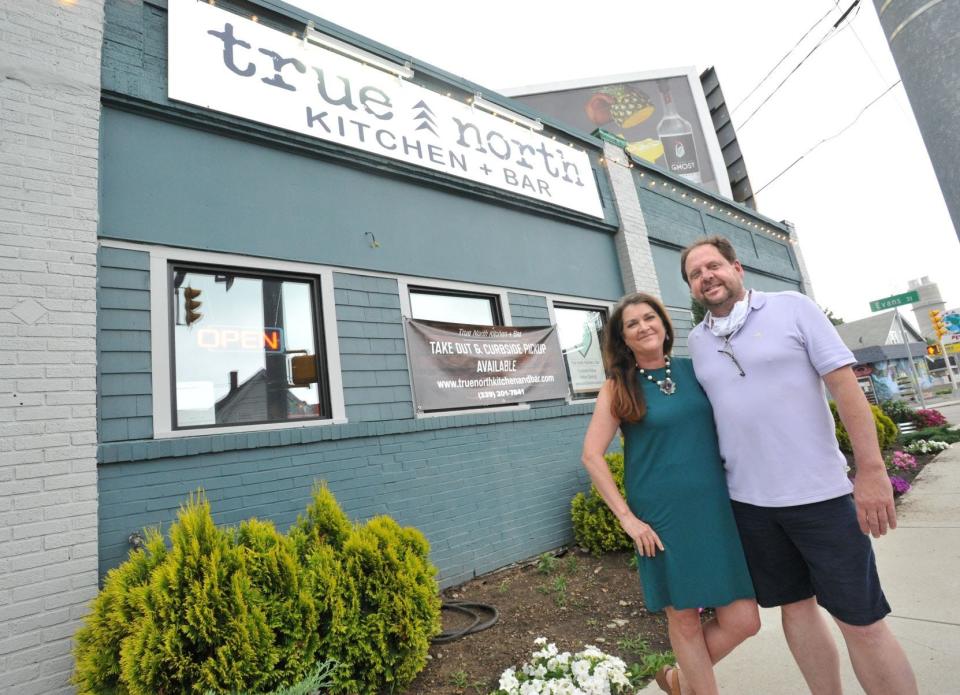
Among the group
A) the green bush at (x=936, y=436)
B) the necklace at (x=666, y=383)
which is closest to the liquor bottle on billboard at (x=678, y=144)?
the green bush at (x=936, y=436)

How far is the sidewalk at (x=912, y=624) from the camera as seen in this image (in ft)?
8.21

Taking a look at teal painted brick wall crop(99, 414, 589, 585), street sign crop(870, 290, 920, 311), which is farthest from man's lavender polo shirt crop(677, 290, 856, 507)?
street sign crop(870, 290, 920, 311)

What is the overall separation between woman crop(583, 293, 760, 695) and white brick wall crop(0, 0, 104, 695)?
136 inches

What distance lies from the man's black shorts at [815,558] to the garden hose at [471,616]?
2.34 meters

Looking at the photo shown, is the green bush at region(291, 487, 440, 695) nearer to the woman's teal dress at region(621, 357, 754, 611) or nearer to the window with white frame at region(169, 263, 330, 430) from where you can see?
→ the window with white frame at region(169, 263, 330, 430)

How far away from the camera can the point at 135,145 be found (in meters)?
4.30

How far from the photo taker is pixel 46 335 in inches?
137

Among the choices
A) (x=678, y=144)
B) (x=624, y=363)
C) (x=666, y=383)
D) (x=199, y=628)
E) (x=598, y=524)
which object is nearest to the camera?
(x=666, y=383)

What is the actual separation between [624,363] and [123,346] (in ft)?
12.2

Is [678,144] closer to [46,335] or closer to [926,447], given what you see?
[926,447]

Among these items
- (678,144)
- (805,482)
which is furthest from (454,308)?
(678,144)

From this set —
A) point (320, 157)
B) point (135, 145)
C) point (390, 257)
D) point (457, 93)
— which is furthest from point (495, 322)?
point (135, 145)

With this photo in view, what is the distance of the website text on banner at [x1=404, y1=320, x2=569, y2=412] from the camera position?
5336mm

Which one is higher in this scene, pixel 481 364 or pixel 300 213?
pixel 300 213
